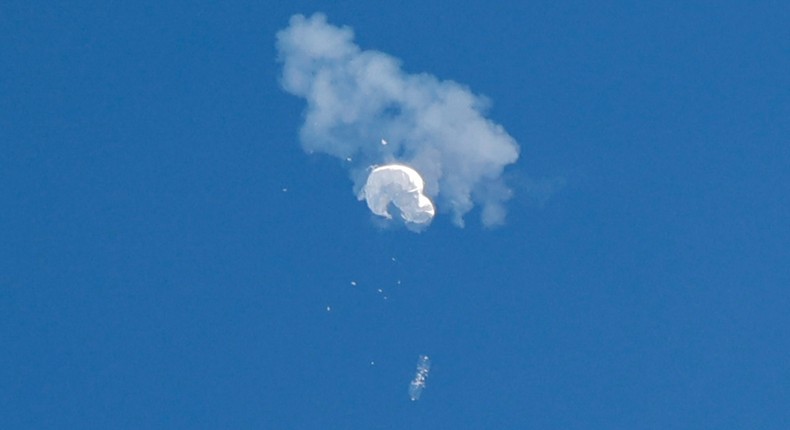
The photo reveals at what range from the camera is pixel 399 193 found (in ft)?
22.9

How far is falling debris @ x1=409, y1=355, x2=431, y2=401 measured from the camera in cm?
710

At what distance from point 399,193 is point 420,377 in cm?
180

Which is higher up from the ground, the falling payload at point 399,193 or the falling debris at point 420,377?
the falling payload at point 399,193

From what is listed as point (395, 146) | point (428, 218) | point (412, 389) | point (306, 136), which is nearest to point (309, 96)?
point (306, 136)

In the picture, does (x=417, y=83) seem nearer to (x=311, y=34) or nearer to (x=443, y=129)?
(x=443, y=129)

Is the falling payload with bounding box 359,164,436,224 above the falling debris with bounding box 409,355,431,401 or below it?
above

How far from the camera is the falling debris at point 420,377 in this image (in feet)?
23.3

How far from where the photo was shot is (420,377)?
23.3ft

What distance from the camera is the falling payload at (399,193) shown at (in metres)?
7.00

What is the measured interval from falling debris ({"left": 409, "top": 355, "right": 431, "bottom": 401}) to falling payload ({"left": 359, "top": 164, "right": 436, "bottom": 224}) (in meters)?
1.35

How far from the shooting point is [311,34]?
7125 mm

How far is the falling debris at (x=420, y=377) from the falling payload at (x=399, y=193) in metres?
1.35

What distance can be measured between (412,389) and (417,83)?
9.74 feet

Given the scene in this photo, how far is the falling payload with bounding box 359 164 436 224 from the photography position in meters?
7.00
